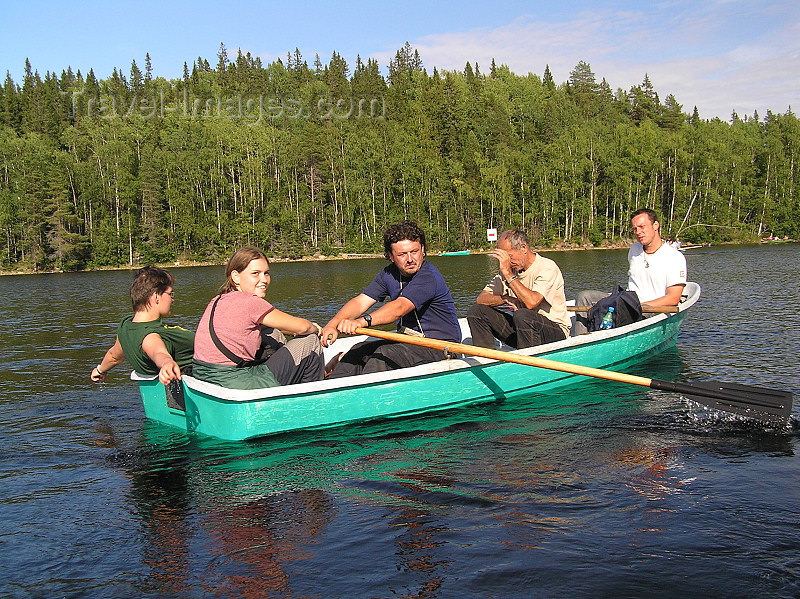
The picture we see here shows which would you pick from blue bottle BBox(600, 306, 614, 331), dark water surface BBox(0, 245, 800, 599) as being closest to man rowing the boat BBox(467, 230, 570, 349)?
dark water surface BBox(0, 245, 800, 599)

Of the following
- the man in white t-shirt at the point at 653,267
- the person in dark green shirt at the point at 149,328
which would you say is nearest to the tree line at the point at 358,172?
the man in white t-shirt at the point at 653,267

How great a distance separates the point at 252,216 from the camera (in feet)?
217

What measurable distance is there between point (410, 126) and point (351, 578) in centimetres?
7922

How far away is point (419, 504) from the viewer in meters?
5.17

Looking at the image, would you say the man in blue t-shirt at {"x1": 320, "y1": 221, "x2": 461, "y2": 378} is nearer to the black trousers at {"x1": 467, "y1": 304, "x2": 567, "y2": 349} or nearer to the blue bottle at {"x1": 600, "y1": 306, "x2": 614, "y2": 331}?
the black trousers at {"x1": 467, "y1": 304, "x2": 567, "y2": 349}

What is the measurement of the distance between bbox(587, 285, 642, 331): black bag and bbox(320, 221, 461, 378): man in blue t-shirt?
9.23 feet

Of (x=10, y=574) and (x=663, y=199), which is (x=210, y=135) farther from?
(x=10, y=574)

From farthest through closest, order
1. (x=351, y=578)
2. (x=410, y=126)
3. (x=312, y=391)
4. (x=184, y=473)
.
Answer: (x=410, y=126) → (x=312, y=391) → (x=184, y=473) → (x=351, y=578)

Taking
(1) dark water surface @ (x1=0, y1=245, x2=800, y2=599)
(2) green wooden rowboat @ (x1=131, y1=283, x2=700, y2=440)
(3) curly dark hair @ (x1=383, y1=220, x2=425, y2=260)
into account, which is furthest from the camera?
(3) curly dark hair @ (x1=383, y1=220, x2=425, y2=260)

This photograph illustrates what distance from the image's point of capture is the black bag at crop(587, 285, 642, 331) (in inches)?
368

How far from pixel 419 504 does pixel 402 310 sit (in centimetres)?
216

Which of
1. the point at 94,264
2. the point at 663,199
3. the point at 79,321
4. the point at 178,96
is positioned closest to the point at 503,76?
the point at 663,199

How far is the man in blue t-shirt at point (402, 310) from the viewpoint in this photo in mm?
6820

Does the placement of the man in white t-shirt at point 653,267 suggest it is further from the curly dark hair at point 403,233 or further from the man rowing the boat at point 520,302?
the curly dark hair at point 403,233
